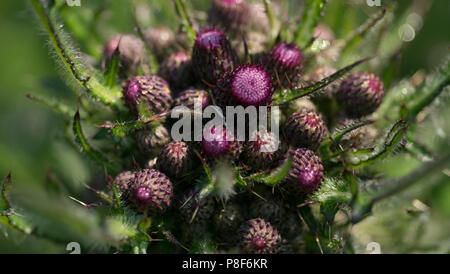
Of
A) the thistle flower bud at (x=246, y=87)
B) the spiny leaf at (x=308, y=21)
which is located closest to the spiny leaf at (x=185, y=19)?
the thistle flower bud at (x=246, y=87)

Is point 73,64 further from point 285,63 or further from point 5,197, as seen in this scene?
point 285,63

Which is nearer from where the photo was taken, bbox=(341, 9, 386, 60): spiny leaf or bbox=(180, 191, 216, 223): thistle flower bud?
bbox=(180, 191, 216, 223): thistle flower bud

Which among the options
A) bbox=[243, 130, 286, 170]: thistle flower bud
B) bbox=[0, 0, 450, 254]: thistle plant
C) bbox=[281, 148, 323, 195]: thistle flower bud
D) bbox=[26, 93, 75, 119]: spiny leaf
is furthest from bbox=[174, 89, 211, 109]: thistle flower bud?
bbox=[26, 93, 75, 119]: spiny leaf

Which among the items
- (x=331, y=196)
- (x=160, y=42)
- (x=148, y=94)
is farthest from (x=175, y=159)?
(x=160, y=42)

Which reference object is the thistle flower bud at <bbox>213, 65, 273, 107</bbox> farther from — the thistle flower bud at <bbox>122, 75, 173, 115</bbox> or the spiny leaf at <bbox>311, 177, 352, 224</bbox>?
the spiny leaf at <bbox>311, 177, 352, 224</bbox>

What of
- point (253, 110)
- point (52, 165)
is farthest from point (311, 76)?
point (52, 165)

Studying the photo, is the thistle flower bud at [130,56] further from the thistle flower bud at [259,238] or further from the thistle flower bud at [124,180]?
the thistle flower bud at [259,238]

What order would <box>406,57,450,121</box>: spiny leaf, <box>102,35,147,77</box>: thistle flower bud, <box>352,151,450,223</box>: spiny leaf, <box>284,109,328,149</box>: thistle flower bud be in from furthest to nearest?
1. <box>102,35,147,77</box>: thistle flower bud
2. <box>406,57,450,121</box>: spiny leaf
3. <box>284,109,328,149</box>: thistle flower bud
4. <box>352,151,450,223</box>: spiny leaf
